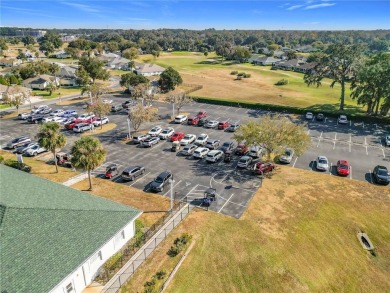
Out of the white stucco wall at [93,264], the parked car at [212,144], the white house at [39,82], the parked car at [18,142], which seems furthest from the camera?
the white house at [39,82]

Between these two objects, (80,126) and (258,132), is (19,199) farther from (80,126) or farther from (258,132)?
(80,126)

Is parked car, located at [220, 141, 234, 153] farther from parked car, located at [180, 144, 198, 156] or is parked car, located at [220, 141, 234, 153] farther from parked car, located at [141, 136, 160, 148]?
parked car, located at [141, 136, 160, 148]

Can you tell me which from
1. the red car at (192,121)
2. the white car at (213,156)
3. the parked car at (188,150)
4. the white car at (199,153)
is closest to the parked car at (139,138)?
the parked car at (188,150)

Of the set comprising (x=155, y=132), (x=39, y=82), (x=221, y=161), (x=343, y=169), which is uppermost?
(x=39, y=82)

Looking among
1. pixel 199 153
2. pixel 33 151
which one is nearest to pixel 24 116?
pixel 33 151

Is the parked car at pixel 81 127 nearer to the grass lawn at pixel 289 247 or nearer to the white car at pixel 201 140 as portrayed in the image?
the white car at pixel 201 140

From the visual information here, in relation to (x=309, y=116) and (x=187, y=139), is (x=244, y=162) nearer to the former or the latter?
(x=187, y=139)
